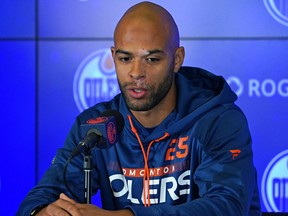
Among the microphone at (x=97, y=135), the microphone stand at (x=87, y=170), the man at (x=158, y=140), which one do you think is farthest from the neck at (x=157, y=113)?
the microphone stand at (x=87, y=170)

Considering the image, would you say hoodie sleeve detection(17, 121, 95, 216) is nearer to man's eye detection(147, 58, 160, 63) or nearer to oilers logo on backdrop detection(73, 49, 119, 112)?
man's eye detection(147, 58, 160, 63)

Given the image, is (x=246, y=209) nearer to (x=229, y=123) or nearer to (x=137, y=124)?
(x=229, y=123)

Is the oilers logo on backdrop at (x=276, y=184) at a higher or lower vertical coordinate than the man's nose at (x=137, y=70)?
lower

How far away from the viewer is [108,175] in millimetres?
2195

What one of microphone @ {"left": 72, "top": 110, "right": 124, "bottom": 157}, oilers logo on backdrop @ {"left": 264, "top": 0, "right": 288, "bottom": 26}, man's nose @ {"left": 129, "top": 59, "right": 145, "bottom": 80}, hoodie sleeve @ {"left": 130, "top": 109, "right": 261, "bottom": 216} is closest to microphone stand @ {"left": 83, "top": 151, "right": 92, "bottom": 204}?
microphone @ {"left": 72, "top": 110, "right": 124, "bottom": 157}

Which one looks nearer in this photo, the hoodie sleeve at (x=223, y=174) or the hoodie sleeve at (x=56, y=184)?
the hoodie sleeve at (x=223, y=174)

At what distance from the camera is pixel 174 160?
212 cm

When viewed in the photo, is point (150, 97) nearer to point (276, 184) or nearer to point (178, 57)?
point (178, 57)

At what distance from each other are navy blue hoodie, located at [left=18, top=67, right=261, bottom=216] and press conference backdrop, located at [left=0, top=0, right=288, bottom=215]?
1110 mm

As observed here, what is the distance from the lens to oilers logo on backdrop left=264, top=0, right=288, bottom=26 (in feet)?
10.8

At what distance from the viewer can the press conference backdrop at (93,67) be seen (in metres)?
3.33

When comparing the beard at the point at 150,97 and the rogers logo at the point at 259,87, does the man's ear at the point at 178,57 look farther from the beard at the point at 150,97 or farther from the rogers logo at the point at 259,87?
the rogers logo at the point at 259,87

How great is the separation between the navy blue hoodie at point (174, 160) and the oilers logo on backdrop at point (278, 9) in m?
1.17

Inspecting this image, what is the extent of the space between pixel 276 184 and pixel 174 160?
1349 mm
